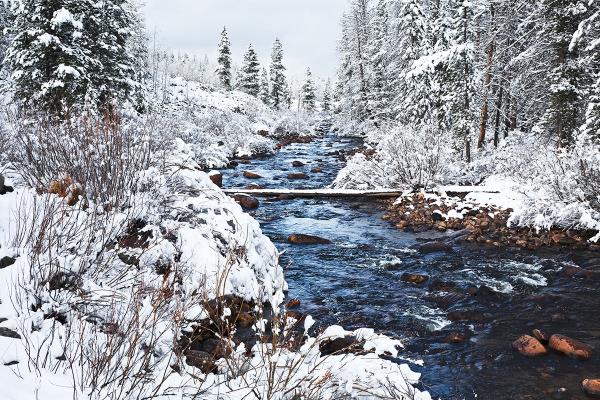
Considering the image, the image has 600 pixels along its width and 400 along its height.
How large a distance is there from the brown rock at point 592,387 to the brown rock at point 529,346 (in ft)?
1.88

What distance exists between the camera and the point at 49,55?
14344 millimetres

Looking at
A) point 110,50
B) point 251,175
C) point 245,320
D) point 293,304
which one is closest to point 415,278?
point 293,304

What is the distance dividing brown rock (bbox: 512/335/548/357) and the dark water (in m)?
0.08

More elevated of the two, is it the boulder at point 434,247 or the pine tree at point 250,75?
the pine tree at point 250,75

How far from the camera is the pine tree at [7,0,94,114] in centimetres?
1394

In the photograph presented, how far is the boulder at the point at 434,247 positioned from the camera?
7.41 meters

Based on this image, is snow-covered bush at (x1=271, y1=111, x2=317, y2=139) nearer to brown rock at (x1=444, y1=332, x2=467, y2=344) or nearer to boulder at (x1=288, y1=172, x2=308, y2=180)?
boulder at (x1=288, y1=172, x2=308, y2=180)

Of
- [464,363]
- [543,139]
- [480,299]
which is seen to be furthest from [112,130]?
[543,139]

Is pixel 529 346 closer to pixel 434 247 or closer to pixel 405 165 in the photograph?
pixel 434 247

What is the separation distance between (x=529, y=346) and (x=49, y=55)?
16.0 metres

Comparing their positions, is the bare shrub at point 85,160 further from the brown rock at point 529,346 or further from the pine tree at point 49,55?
the pine tree at point 49,55

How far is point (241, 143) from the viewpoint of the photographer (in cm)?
2128

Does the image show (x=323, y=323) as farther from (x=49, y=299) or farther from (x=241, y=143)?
(x=241, y=143)

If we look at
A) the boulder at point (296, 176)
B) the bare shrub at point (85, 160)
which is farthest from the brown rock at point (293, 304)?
the boulder at point (296, 176)
